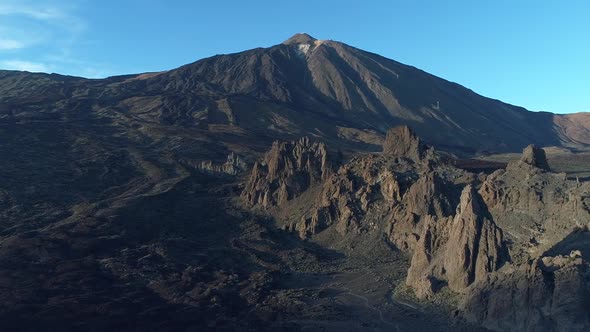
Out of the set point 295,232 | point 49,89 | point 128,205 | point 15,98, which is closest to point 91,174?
point 128,205

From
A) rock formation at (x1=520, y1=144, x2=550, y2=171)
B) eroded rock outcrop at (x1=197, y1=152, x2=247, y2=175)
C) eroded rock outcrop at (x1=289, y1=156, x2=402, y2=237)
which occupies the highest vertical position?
rock formation at (x1=520, y1=144, x2=550, y2=171)

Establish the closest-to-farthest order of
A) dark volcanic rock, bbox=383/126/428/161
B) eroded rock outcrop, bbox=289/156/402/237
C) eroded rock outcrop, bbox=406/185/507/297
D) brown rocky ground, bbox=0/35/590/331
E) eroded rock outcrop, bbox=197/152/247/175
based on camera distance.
Result: brown rocky ground, bbox=0/35/590/331 < eroded rock outcrop, bbox=406/185/507/297 < eroded rock outcrop, bbox=289/156/402/237 < dark volcanic rock, bbox=383/126/428/161 < eroded rock outcrop, bbox=197/152/247/175

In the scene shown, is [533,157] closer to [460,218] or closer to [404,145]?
[460,218]

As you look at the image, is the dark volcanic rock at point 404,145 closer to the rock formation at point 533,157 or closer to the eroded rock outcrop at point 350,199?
the eroded rock outcrop at point 350,199

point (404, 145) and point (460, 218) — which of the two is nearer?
point (460, 218)


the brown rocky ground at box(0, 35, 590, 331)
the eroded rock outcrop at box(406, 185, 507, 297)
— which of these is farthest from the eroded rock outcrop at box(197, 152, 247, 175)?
the eroded rock outcrop at box(406, 185, 507, 297)

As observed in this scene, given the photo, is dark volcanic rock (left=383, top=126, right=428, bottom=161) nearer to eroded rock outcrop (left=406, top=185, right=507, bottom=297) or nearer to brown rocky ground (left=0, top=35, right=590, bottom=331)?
brown rocky ground (left=0, top=35, right=590, bottom=331)

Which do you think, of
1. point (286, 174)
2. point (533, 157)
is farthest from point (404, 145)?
point (533, 157)

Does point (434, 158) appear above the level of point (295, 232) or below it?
above

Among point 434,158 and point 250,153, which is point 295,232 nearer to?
point 434,158
